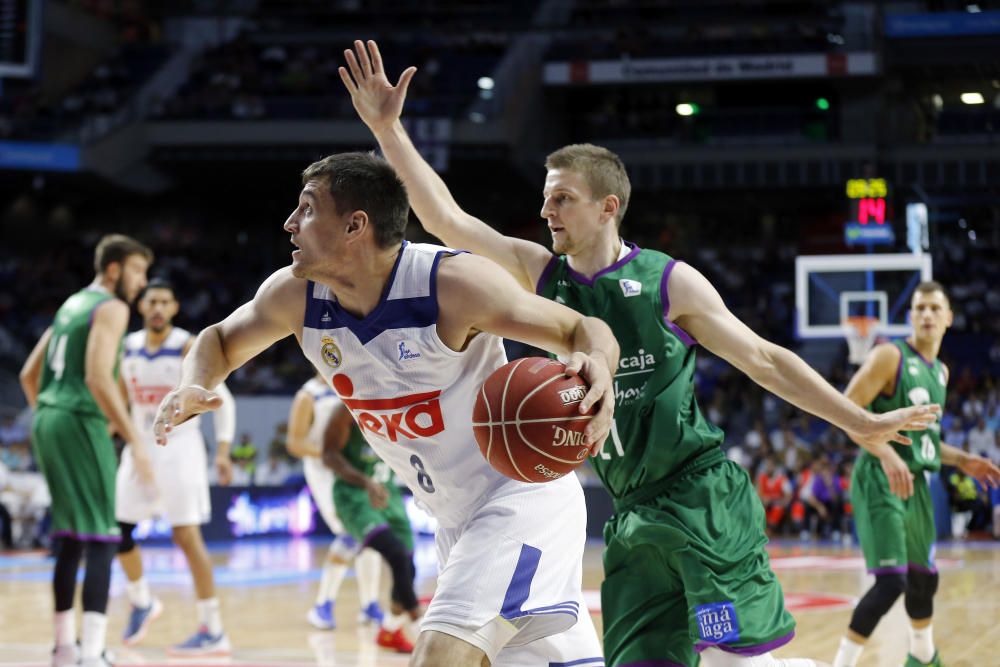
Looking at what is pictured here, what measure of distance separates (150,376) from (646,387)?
198 inches

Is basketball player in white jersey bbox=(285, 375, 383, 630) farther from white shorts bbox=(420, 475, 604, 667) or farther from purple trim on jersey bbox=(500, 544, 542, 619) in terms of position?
purple trim on jersey bbox=(500, 544, 542, 619)

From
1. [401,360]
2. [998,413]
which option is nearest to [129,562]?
[401,360]

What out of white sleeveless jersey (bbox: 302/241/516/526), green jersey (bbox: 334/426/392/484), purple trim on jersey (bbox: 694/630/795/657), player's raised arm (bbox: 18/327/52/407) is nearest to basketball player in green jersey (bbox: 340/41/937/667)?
purple trim on jersey (bbox: 694/630/795/657)

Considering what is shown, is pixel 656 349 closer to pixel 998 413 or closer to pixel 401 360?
pixel 401 360

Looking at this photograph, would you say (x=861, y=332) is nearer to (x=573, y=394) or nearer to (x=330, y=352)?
(x=330, y=352)

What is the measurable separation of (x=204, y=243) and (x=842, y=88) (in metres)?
14.2

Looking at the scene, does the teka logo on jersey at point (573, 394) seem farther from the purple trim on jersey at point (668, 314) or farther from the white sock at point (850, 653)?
the white sock at point (850, 653)

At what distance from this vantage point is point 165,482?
7590 mm

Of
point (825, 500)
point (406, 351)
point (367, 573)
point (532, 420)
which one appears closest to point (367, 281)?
point (406, 351)

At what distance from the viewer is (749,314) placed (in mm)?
22859

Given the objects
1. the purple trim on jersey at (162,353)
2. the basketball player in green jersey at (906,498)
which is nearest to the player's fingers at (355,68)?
the basketball player in green jersey at (906,498)

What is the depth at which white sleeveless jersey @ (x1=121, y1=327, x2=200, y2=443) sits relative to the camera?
7906 millimetres

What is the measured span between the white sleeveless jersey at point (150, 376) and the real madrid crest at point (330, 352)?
4745mm

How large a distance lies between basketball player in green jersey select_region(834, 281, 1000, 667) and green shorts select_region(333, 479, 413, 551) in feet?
9.11
